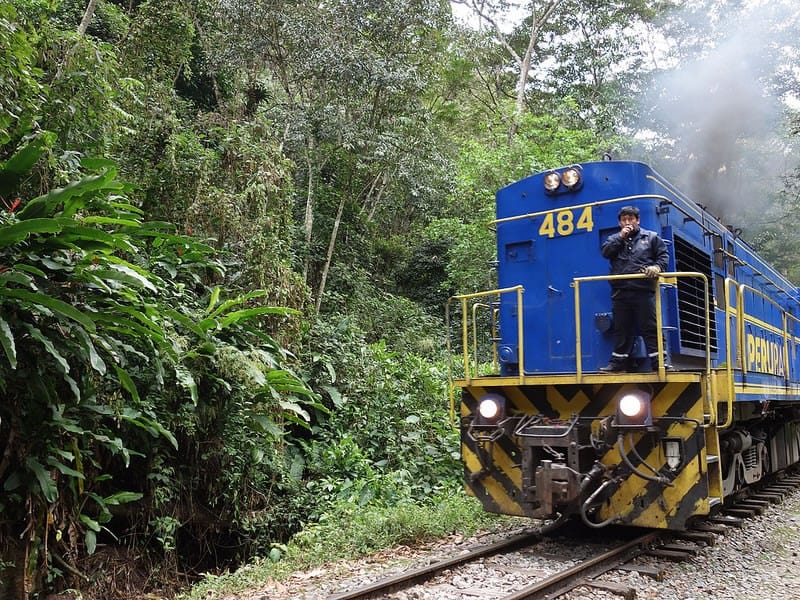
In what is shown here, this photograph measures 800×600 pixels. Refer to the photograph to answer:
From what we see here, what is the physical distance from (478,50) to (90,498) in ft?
61.1

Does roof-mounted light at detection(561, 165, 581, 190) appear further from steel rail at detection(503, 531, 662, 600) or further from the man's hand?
steel rail at detection(503, 531, 662, 600)

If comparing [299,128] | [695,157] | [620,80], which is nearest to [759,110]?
[695,157]

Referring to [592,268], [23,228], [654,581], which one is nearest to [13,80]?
[23,228]

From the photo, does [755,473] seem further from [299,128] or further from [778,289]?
[299,128]

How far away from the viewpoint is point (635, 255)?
5.16 m

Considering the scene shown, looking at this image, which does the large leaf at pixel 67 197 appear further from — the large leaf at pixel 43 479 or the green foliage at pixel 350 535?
the green foliage at pixel 350 535

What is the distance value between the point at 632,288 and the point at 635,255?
10.6 inches

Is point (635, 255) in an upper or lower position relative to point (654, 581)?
upper

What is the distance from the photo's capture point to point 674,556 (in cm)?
500

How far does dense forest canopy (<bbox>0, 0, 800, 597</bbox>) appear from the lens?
4352 mm

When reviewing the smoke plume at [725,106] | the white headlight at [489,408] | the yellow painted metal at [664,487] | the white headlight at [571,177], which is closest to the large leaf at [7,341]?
the white headlight at [489,408]

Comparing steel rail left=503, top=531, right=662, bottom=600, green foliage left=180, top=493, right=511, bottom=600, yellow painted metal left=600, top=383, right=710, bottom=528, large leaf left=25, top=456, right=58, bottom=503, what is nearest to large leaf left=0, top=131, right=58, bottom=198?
large leaf left=25, top=456, right=58, bottom=503

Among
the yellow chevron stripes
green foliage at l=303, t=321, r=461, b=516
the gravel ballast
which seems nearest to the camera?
the gravel ballast

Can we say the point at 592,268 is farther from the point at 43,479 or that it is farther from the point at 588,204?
the point at 43,479
